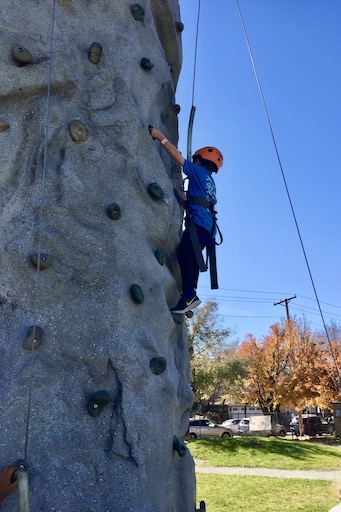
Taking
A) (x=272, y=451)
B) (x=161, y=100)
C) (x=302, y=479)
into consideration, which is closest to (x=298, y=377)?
(x=272, y=451)

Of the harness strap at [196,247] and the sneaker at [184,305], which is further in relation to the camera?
the harness strap at [196,247]

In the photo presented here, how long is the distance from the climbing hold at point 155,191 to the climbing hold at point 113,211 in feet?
1.49

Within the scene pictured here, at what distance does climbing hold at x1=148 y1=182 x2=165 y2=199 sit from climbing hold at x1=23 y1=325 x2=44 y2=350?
56.5 inches

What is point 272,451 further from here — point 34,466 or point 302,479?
point 34,466

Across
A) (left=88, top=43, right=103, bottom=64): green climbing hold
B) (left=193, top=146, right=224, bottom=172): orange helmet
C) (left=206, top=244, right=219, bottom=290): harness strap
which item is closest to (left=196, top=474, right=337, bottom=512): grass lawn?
(left=206, top=244, right=219, bottom=290): harness strap

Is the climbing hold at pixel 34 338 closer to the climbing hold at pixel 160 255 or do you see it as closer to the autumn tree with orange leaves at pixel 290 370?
the climbing hold at pixel 160 255

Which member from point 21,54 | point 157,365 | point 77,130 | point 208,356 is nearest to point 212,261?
point 157,365

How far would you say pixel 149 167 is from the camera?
13.1 feet

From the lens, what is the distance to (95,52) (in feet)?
12.7

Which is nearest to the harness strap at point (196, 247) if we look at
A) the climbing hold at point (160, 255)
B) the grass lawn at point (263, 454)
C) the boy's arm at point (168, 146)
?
the climbing hold at point (160, 255)

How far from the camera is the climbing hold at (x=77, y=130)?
3.55 meters

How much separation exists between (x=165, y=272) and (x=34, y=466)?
5.50 feet

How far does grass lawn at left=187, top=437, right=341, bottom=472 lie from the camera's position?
12422 millimetres

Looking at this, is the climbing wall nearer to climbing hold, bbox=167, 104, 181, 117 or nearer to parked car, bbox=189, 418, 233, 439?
climbing hold, bbox=167, 104, 181, 117
